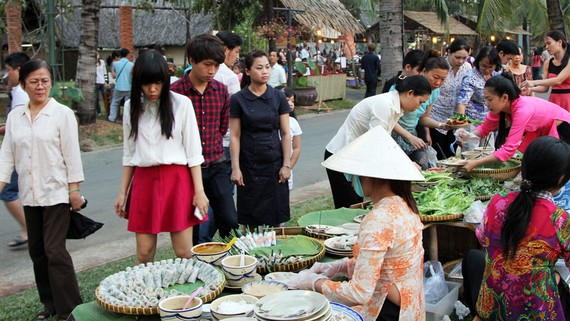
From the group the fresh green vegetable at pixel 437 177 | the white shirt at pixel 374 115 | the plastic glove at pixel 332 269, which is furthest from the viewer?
the fresh green vegetable at pixel 437 177

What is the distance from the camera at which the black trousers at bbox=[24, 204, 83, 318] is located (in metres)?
3.90

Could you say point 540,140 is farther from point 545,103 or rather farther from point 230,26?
point 230,26

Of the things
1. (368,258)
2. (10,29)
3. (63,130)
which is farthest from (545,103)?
(10,29)

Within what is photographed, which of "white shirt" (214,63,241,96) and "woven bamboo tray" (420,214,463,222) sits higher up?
"white shirt" (214,63,241,96)

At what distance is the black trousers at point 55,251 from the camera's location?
3.90 meters

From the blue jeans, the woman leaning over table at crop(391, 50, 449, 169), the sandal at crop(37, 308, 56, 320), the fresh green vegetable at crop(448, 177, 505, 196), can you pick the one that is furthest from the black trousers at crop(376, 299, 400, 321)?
the blue jeans

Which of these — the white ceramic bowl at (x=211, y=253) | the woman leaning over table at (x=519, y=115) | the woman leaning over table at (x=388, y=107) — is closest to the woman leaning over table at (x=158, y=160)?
the white ceramic bowl at (x=211, y=253)

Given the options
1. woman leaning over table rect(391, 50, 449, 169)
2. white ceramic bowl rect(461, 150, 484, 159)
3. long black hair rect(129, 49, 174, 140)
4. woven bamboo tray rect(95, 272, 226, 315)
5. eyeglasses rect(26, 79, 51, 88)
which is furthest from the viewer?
white ceramic bowl rect(461, 150, 484, 159)

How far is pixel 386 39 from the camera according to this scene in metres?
8.52

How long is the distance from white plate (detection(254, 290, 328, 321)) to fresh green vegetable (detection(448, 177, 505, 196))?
2.55 m

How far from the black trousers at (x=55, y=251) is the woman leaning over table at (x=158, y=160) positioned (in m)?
0.61

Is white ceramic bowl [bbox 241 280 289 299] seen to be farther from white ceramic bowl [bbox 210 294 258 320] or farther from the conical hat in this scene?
the conical hat

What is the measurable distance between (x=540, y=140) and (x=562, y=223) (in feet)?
1.36

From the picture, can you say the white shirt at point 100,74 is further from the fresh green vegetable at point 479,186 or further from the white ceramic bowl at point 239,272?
the white ceramic bowl at point 239,272
